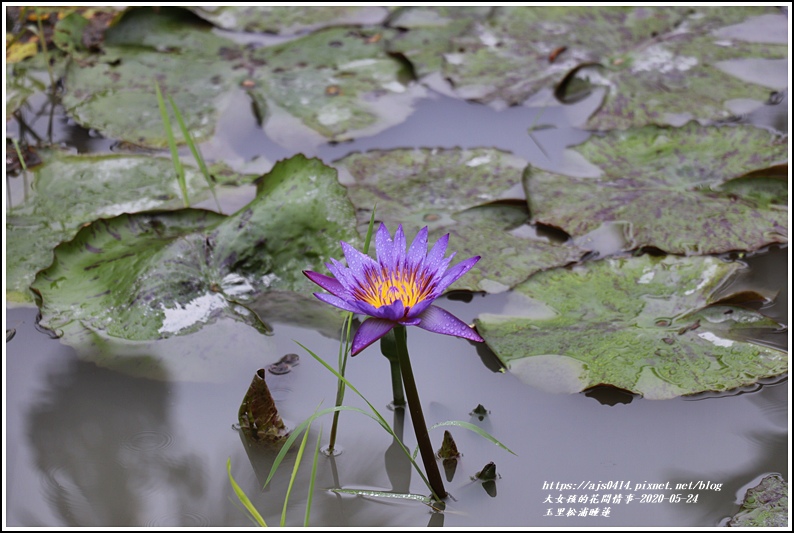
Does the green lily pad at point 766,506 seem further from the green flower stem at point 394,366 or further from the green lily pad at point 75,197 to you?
the green lily pad at point 75,197

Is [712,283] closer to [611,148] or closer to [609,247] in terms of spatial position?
[609,247]

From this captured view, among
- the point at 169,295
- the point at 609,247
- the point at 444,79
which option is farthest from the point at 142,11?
the point at 609,247

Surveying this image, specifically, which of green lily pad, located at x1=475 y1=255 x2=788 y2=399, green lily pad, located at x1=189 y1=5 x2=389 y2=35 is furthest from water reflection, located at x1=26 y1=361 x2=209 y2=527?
green lily pad, located at x1=189 y1=5 x2=389 y2=35

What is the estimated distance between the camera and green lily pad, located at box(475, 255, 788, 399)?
2.22m

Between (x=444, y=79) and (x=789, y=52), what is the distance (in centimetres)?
185

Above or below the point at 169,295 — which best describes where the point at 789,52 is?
above

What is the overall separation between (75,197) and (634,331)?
2365 millimetres

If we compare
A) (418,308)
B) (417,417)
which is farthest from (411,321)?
(417,417)

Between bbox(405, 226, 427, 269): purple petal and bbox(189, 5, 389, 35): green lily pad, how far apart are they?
10.3 feet

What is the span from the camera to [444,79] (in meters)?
4.02

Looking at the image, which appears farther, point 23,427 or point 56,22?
point 56,22

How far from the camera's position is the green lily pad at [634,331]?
7.28 ft

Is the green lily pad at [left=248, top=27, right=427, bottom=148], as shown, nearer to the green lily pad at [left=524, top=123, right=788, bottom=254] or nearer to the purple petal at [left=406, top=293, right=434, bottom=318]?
the green lily pad at [left=524, top=123, right=788, bottom=254]

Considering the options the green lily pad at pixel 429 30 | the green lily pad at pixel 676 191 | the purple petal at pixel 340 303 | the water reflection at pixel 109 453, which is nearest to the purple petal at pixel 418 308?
the purple petal at pixel 340 303
